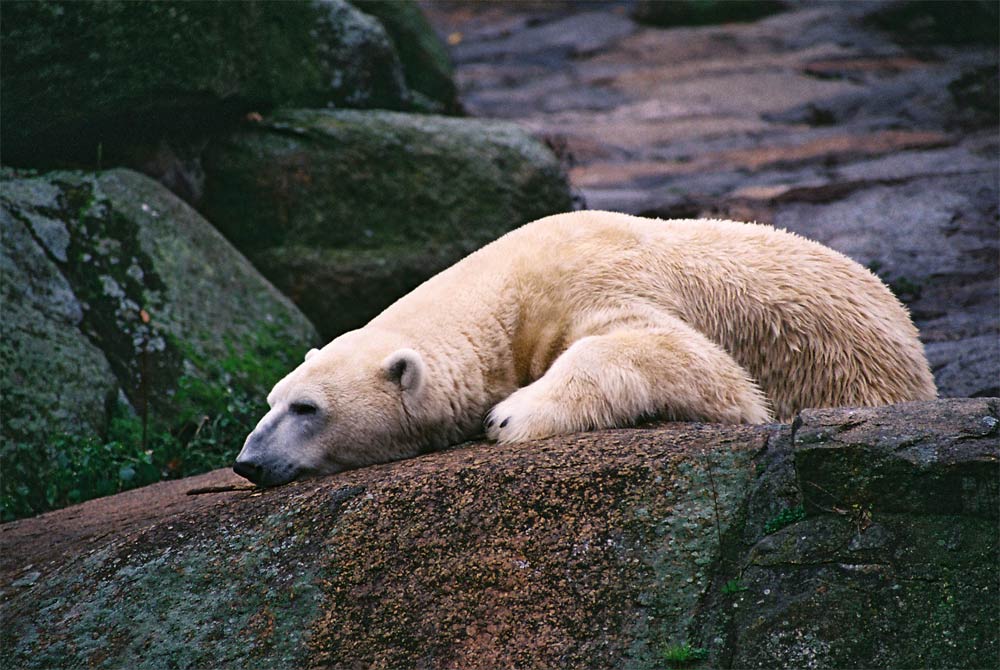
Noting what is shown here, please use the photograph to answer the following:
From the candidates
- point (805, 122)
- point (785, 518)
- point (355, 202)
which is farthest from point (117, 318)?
point (805, 122)

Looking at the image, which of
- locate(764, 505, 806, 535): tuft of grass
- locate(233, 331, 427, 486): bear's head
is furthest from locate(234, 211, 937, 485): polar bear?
locate(764, 505, 806, 535): tuft of grass

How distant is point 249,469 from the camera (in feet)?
12.4

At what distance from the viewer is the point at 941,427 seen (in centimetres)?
286

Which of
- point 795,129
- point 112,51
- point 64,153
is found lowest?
point 795,129

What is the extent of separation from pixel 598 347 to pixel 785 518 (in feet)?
3.64

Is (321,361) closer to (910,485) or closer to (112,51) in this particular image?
(910,485)

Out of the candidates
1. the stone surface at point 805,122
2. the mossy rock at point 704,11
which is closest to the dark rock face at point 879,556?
the stone surface at point 805,122

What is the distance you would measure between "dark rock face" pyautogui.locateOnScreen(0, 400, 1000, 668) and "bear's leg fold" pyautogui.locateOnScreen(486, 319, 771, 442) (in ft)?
0.50

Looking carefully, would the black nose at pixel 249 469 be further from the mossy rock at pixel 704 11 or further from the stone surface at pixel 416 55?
the mossy rock at pixel 704 11

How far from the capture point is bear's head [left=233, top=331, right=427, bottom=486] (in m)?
3.83

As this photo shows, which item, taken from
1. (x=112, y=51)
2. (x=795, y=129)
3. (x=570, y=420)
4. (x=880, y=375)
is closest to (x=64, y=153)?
(x=112, y=51)

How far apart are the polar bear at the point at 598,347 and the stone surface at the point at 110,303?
1641 mm

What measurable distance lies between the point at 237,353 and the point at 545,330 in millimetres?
2402

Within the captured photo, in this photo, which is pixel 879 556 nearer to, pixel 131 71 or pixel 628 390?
pixel 628 390
